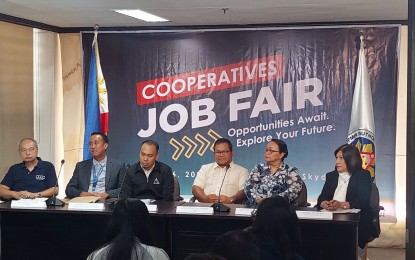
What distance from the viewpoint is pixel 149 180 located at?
607cm

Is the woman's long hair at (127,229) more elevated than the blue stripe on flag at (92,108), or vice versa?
the blue stripe on flag at (92,108)

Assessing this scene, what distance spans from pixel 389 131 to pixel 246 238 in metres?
4.96

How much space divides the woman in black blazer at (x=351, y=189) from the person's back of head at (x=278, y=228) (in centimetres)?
195

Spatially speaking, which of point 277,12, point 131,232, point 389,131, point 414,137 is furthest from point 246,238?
point 389,131

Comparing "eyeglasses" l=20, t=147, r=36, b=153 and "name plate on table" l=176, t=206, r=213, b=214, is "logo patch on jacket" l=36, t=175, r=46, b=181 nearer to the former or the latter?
"eyeglasses" l=20, t=147, r=36, b=153

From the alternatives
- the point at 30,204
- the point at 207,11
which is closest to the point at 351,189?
the point at 207,11

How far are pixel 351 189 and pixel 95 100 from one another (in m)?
3.15

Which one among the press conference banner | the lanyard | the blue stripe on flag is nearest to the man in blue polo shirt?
the lanyard

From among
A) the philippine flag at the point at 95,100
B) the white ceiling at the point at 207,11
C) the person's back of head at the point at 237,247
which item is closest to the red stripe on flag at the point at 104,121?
the philippine flag at the point at 95,100

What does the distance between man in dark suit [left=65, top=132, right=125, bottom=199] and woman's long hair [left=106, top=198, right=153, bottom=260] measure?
2678 mm

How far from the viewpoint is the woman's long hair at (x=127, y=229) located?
3.33m

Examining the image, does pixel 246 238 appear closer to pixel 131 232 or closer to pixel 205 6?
pixel 131 232

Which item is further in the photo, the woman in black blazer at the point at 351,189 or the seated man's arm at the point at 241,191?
the seated man's arm at the point at 241,191

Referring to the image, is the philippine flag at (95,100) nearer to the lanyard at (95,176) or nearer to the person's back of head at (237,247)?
the lanyard at (95,176)
